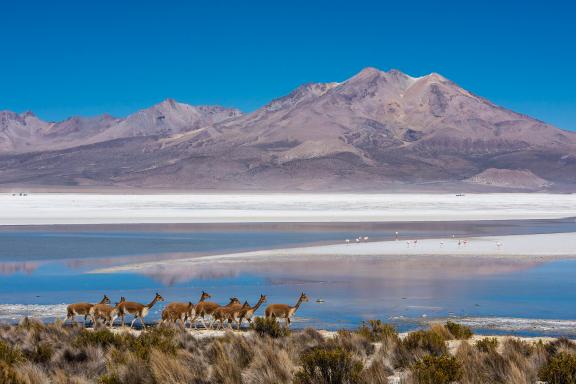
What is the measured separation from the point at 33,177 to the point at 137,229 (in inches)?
6210

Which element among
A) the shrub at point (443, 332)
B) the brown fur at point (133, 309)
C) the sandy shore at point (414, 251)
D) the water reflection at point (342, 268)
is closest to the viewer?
the shrub at point (443, 332)

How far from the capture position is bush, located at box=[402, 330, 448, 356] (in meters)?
10.4

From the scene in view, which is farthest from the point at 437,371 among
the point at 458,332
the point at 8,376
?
the point at 458,332

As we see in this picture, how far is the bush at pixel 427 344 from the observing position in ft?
34.2

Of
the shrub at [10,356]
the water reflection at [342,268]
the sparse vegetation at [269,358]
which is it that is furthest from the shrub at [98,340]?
the water reflection at [342,268]

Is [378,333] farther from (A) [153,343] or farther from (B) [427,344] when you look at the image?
(A) [153,343]

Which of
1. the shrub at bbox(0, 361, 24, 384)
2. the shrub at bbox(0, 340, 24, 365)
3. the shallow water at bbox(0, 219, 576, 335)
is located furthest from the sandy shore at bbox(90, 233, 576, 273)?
the shrub at bbox(0, 361, 24, 384)

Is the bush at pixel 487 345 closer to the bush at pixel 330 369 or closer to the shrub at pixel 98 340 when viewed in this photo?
the bush at pixel 330 369

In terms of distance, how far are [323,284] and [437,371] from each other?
11.2 meters

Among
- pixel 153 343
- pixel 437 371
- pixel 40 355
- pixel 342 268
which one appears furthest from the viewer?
pixel 342 268

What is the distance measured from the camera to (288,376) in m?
8.73

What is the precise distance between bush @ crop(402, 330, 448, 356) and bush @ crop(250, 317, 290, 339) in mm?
2132

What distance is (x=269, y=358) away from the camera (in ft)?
30.3

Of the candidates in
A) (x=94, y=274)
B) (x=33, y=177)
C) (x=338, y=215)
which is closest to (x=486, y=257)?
(x=94, y=274)
